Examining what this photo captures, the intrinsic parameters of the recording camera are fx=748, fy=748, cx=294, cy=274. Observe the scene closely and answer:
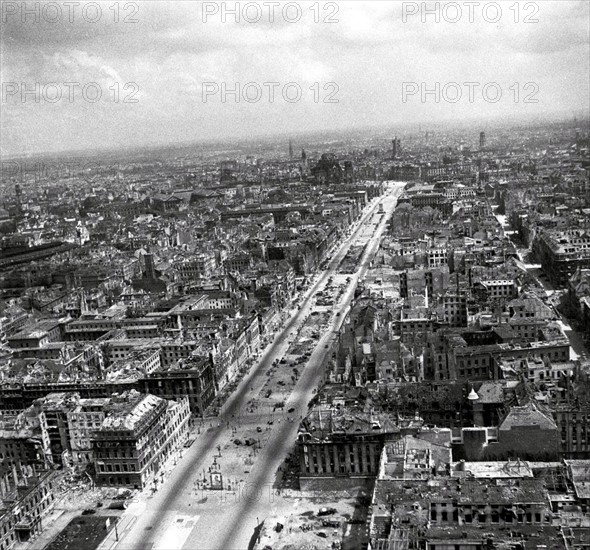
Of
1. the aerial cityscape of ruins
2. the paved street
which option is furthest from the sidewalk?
the paved street

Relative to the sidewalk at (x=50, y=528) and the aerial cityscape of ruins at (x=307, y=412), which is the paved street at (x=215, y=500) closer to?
the aerial cityscape of ruins at (x=307, y=412)

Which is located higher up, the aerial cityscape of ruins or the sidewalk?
the aerial cityscape of ruins

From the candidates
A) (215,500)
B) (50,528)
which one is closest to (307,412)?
(215,500)

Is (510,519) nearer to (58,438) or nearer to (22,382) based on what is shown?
(58,438)

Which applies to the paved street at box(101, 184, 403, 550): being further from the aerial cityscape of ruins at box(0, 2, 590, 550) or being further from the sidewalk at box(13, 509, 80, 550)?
the sidewalk at box(13, 509, 80, 550)

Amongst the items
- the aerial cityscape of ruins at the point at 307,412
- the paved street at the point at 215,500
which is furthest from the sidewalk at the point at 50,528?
the paved street at the point at 215,500

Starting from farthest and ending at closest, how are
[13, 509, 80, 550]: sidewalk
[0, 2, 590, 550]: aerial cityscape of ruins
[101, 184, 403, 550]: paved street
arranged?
[13, 509, 80, 550]: sidewalk < [101, 184, 403, 550]: paved street < [0, 2, 590, 550]: aerial cityscape of ruins

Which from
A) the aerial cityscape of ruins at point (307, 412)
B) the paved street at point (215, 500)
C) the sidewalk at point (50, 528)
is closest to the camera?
the aerial cityscape of ruins at point (307, 412)

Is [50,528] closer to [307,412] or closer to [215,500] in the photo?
[215,500]

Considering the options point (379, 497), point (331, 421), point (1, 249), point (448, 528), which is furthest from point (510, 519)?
point (1, 249)

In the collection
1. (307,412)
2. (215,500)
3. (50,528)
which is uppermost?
(307,412)

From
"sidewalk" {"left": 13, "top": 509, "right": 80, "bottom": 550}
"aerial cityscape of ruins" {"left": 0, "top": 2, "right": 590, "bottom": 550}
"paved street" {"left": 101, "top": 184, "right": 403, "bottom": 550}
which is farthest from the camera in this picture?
"sidewalk" {"left": 13, "top": 509, "right": 80, "bottom": 550}
